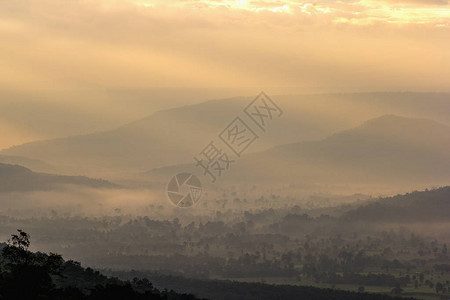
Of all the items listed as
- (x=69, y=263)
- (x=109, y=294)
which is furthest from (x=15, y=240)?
(x=69, y=263)

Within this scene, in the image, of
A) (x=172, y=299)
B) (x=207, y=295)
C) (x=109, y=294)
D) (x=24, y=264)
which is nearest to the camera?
(x=24, y=264)

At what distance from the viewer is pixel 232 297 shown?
199875 mm

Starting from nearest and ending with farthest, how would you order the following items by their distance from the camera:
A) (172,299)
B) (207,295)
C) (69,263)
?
1. (172,299)
2. (69,263)
3. (207,295)

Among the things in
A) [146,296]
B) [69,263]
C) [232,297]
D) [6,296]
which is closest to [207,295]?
[232,297]

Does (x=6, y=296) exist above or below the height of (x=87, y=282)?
below

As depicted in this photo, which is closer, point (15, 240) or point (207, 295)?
point (15, 240)

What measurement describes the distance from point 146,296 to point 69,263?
235ft

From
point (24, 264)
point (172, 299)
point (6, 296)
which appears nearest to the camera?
point (6, 296)

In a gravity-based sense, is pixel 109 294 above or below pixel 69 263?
below

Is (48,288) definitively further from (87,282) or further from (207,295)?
(207,295)

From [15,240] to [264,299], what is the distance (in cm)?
13496

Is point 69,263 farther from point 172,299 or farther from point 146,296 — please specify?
point 146,296

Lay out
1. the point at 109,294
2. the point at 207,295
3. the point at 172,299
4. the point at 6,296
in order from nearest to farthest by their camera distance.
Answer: the point at 6,296
the point at 109,294
the point at 172,299
the point at 207,295

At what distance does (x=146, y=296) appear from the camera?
250ft
